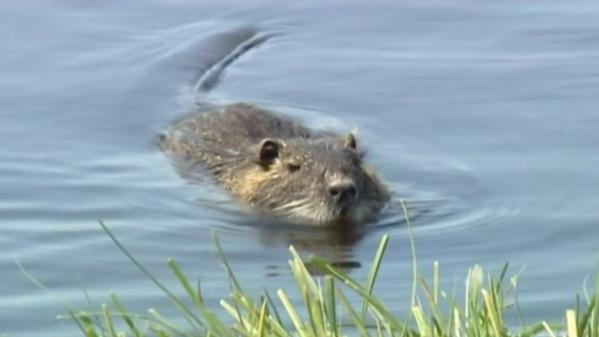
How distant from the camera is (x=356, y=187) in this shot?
9.11 meters

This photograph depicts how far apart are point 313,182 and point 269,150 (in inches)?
18.6

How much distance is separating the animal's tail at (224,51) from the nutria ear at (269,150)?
68.1 inches

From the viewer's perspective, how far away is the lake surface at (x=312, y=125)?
7.61 meters

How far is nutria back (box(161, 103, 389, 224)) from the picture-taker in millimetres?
9117

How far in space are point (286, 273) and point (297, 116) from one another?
3.28 metres

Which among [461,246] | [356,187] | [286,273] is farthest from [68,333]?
[356,187]

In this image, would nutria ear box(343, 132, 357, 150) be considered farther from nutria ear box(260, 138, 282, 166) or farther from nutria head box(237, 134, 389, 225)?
nutria ear box(260, 138, 282, 166)

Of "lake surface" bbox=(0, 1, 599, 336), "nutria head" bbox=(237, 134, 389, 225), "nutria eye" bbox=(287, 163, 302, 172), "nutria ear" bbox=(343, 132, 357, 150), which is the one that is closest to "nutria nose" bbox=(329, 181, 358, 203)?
"nutria head" bbox=(237, 134, 389, 225)

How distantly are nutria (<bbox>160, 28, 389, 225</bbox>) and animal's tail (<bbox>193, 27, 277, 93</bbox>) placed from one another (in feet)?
2.60

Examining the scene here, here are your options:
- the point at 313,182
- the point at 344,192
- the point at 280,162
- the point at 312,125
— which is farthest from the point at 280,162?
the point at 312,125

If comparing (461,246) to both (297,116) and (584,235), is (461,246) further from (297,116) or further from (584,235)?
(297,116)

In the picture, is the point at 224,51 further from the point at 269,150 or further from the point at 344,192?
the point at 344,192

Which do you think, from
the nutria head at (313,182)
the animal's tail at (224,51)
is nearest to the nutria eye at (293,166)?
the nutria head at (313,182)

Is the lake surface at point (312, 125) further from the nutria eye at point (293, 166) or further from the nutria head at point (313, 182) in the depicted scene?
the nutria eye at point (293, 166)
